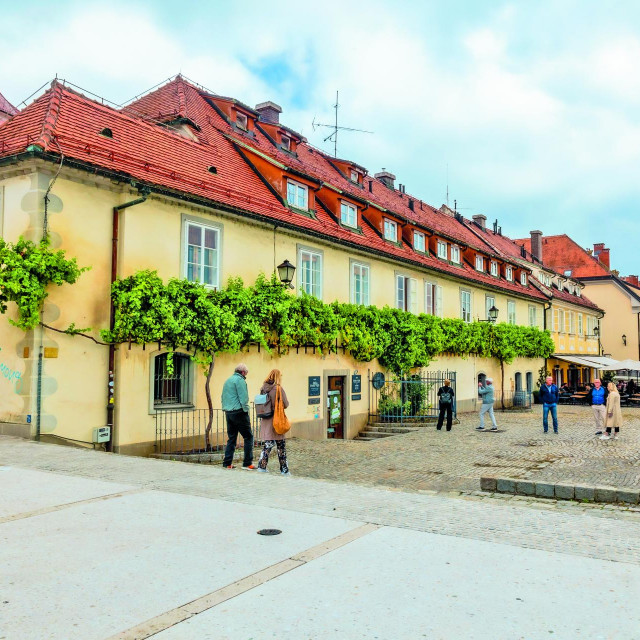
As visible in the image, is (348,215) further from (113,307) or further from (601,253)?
(601,253)

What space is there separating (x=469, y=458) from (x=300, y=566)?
394 inches

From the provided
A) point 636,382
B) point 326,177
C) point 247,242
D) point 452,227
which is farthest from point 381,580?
point 636,382

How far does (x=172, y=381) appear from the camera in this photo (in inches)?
571

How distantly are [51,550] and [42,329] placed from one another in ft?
24.6

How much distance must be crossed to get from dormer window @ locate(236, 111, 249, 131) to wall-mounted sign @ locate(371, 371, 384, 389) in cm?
1011

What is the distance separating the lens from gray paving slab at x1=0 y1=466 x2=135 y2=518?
6.85 meters

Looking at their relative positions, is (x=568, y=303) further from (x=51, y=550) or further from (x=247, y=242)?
(x=51, y=550)

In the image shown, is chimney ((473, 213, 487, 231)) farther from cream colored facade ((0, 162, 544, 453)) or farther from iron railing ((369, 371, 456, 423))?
cream colored facade ((0, 162, 544, 453))

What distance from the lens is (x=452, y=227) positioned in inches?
1441

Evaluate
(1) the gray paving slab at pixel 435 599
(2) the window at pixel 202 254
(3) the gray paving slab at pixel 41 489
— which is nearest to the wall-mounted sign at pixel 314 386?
(2) the window at pixel 202 254

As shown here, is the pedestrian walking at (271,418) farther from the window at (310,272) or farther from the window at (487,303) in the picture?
the window at (487,303)

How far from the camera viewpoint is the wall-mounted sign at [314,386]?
18953mm

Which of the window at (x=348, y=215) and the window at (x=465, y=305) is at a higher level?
the window at (x=348, y=215)

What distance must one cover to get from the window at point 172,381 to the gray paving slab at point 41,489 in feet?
17.3
